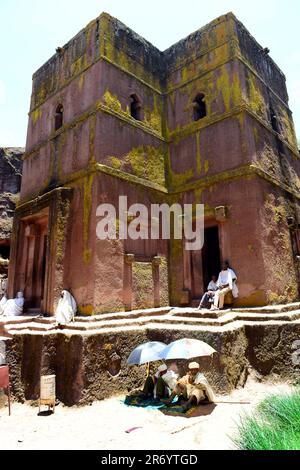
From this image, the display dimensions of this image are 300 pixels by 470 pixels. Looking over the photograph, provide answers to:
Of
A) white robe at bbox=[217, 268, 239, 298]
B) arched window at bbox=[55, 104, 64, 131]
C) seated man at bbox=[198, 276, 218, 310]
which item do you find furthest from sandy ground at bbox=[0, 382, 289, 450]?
arched window at bbox=[55, 104, 64, 131]

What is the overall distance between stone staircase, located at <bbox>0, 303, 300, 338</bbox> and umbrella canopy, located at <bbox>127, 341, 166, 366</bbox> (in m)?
1.04

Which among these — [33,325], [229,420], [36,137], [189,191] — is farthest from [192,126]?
[229,420]

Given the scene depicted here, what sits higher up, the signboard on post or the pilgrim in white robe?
the pilgrim in white robe

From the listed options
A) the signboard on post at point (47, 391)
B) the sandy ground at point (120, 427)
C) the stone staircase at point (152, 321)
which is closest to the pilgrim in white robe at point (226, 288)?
the stone staircase at point (152, 321)

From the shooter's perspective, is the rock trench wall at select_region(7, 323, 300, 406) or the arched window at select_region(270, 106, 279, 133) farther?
the arched window at select_region(270, 106, 279, 133)

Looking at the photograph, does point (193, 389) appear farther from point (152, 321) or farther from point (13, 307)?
point (13, 307)

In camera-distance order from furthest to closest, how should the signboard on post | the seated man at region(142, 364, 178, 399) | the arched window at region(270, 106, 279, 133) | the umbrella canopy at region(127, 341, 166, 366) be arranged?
the arched window at region(270, 106, 279, 133) → the seated man at region(142, 364, 178, 399) → the signboard on post → the umbrella canopy at region(127, 341, 166, 366)

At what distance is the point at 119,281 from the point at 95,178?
285cm

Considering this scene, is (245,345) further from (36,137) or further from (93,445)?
(36,137)

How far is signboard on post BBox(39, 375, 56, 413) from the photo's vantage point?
6449 mm

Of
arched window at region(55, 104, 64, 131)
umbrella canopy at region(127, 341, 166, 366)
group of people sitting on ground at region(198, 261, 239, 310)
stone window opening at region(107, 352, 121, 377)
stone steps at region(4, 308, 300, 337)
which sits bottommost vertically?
stone window opening at region(107, 352, 121, 377)

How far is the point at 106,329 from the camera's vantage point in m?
7.27

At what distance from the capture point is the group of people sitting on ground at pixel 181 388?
597cm

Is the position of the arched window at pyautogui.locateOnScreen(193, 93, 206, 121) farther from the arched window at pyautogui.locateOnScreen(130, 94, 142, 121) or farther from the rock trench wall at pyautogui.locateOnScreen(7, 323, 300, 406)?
the rock trench wall at pyautogui.locateOnScreen(7, 323, 300, 406)
